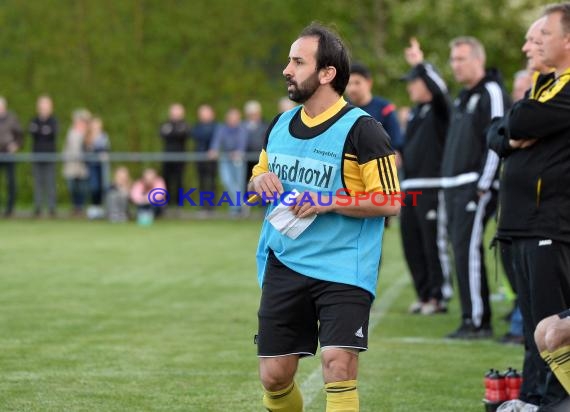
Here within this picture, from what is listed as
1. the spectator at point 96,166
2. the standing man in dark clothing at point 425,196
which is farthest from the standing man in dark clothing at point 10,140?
the standing man in dark clothing at point 425,196

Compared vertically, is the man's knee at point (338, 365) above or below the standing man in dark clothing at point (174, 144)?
below

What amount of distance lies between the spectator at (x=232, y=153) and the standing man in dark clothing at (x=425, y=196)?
1166 cm

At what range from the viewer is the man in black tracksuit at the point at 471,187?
9758 millimetres

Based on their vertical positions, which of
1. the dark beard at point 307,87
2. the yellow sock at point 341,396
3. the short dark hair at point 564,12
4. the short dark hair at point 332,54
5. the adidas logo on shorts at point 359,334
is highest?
the short dark hair at point 564,12

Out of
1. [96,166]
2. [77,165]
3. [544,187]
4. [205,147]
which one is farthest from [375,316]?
[77,165]

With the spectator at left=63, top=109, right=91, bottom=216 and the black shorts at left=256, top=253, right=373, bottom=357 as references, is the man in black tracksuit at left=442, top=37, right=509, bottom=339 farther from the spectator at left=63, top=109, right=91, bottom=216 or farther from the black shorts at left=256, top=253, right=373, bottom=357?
the spectator at left=63, top=109, right=91, bottom=216

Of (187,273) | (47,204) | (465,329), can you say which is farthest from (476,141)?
(47,204)

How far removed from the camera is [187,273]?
14.6m

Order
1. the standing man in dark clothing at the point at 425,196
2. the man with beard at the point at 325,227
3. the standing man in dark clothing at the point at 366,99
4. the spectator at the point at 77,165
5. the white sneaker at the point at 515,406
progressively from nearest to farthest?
the man with beard at the point at 325,227 < the white sneaker at the point at 515,406 < the standing man in dark clothing at the point at 366,99 < the standing man in dark clothing at the point at 425,196 < the spectator at the point at 77,165

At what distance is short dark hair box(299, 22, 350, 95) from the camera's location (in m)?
5.70

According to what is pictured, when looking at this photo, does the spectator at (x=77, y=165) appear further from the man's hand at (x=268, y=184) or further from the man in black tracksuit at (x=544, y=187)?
the man's hand at (x=268, y=184)

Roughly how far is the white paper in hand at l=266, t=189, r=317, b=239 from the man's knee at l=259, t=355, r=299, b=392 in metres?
0.59

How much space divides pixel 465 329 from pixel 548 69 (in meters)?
3.79

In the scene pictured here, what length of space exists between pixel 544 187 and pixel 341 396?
1.80 m
